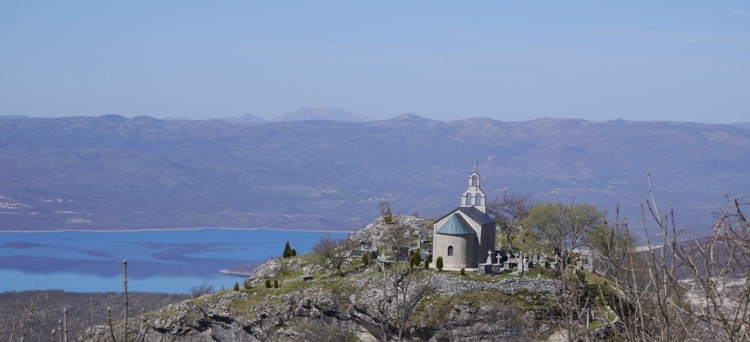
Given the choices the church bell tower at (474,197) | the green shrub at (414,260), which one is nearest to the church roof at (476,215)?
the church bell tower at (474,197)

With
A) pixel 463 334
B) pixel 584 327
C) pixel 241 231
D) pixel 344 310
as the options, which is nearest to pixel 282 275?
pixel 344 310

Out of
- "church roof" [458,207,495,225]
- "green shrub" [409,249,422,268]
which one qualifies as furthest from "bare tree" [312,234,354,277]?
"church roof" [458,207,495,225]

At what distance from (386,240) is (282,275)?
17.5ft

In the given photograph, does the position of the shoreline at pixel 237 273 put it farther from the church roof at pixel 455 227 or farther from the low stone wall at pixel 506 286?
the low stone wall at pixel 506 286

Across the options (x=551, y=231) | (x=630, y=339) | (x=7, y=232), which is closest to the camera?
(x=630, y=339)

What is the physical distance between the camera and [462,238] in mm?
40562

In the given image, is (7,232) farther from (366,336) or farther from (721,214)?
(721,214)

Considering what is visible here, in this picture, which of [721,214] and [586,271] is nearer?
[721,214]

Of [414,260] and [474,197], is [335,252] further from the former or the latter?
[474,197]

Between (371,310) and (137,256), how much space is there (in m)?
117

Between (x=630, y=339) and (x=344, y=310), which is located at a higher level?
(x=630, y=339)

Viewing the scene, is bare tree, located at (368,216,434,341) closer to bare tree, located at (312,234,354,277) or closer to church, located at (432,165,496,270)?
church, located at (432,165,496,270)

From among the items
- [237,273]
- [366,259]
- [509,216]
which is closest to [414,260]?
[366,259]

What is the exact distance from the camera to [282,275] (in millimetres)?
46281
